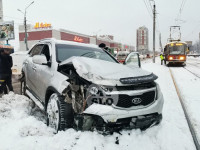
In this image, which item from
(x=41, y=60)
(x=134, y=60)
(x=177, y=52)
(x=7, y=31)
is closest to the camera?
(x=41, y=60)

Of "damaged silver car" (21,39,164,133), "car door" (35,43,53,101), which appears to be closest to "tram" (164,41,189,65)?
"car door" (35,43,53,101)

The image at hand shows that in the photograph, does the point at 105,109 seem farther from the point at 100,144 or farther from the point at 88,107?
the point at 100,144

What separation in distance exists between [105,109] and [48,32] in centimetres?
5840

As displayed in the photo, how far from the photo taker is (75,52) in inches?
137

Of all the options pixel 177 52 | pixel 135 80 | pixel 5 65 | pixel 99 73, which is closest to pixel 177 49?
pixel 177 52

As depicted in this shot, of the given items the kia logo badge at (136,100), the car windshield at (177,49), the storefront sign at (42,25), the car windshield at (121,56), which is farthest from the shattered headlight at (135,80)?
the storefront sign at (42,25)

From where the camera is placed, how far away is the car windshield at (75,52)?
3.24m

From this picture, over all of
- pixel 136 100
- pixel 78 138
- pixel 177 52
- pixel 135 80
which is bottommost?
pixel 78 138

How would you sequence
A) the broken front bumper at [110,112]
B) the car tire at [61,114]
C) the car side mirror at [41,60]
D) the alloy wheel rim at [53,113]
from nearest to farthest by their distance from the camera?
1. the broken front bumper at [110,112]
2. the car tire at [61,114]
3. the alloy wheel rim at [53,113]
4. the car side mirror at [41,60]

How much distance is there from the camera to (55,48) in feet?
11.0

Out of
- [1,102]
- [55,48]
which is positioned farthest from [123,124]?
[1,102]

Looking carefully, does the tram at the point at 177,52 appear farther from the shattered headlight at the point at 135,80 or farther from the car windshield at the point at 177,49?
the shattered headlight at the point at 135,80

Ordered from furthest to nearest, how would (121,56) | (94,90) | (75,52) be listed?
(121,56) → (75,52) → (94,90)

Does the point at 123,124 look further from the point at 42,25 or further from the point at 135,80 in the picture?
the point at 42,25
